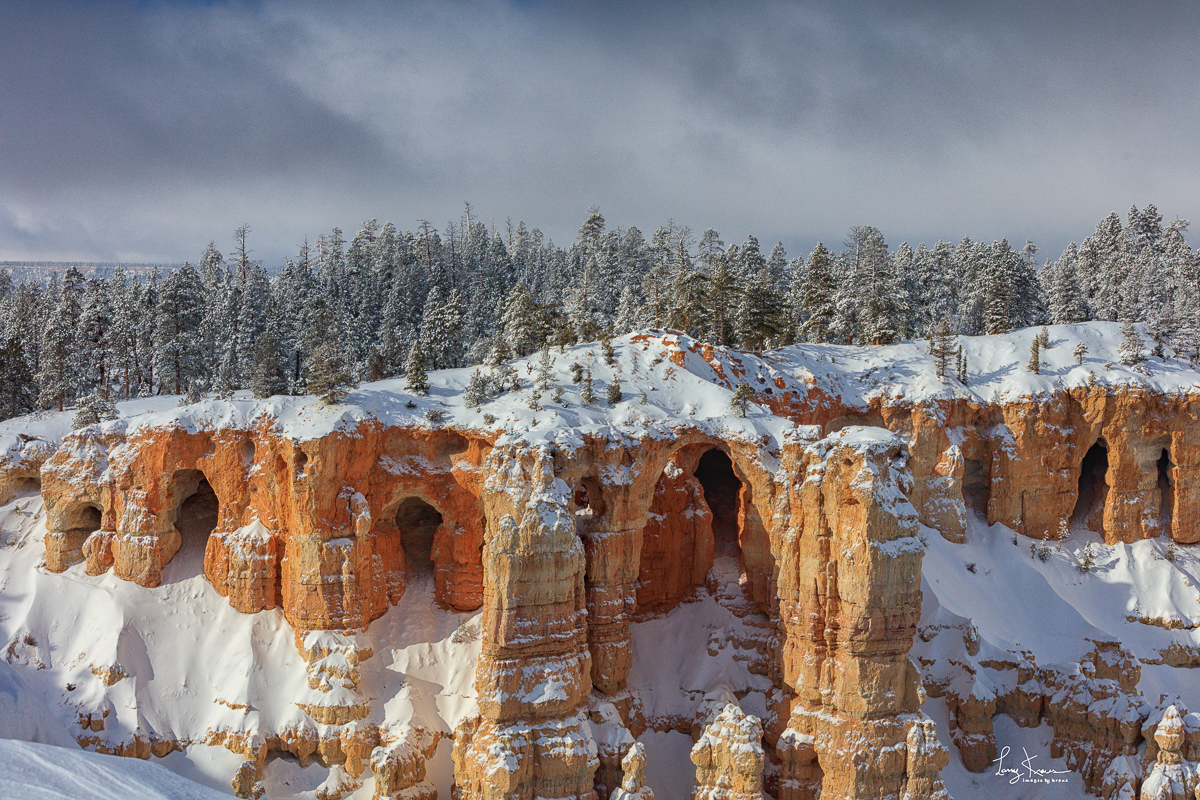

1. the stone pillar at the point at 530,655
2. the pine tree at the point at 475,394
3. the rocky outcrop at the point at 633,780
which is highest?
the pine tree at the point at 475,394

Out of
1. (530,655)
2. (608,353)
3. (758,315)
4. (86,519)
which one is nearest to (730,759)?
(530,655)

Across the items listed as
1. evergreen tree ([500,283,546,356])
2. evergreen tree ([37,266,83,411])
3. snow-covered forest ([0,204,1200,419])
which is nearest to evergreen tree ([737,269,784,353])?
snow-covered forest ([0,204,1200,419])

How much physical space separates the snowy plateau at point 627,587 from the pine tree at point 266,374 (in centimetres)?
405

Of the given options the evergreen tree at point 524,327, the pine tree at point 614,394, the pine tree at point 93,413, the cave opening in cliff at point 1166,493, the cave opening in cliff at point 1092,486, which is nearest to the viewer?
the pine tree at point 614,394

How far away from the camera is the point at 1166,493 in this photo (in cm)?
4575

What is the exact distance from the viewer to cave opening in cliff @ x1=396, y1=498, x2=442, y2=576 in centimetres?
3997

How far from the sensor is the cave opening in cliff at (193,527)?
37.1 metres

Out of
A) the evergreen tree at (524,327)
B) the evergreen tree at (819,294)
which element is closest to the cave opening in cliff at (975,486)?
the evergreen tree at (819,294)

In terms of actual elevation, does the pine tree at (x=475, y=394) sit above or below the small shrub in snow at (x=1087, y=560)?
above

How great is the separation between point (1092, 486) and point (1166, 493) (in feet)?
11.6

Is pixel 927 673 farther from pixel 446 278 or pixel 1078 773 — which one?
pixel 446 278

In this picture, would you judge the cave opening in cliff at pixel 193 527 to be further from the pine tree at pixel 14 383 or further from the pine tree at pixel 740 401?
the pine tree at pixel 740 401

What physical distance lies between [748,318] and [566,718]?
27.4 m

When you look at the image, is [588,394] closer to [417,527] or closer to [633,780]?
[417,527]
